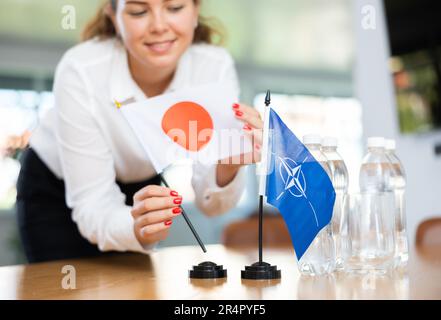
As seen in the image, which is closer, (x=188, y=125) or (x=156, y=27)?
(x=188, y=125)

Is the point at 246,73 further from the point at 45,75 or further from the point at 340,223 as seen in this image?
the point at 340,223

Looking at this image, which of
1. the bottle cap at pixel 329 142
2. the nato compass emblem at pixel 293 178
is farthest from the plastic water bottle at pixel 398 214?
the nato compass emblem at pixel 293 178

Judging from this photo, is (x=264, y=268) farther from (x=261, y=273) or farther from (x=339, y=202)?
(x=339, y=202)

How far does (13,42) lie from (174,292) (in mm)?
7520

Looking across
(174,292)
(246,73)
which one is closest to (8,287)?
(174,292)

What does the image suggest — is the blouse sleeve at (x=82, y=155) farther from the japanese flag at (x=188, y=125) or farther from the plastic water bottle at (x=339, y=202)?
the plastic water bottle at (x=339, y=202)

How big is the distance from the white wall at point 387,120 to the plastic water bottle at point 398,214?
2.33 meters

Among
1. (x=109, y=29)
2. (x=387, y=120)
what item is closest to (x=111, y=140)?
(x=109, y=29)

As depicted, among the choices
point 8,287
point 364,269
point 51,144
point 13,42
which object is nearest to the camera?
point 8,287

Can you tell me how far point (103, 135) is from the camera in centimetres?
170

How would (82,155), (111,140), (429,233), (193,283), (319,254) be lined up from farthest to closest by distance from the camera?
(429,233)
(111,140)
(82,155)
(319,254)
(193,283)

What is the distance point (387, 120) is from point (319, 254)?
9.16 feet

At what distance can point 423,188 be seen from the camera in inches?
146

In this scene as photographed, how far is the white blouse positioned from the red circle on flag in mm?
284
